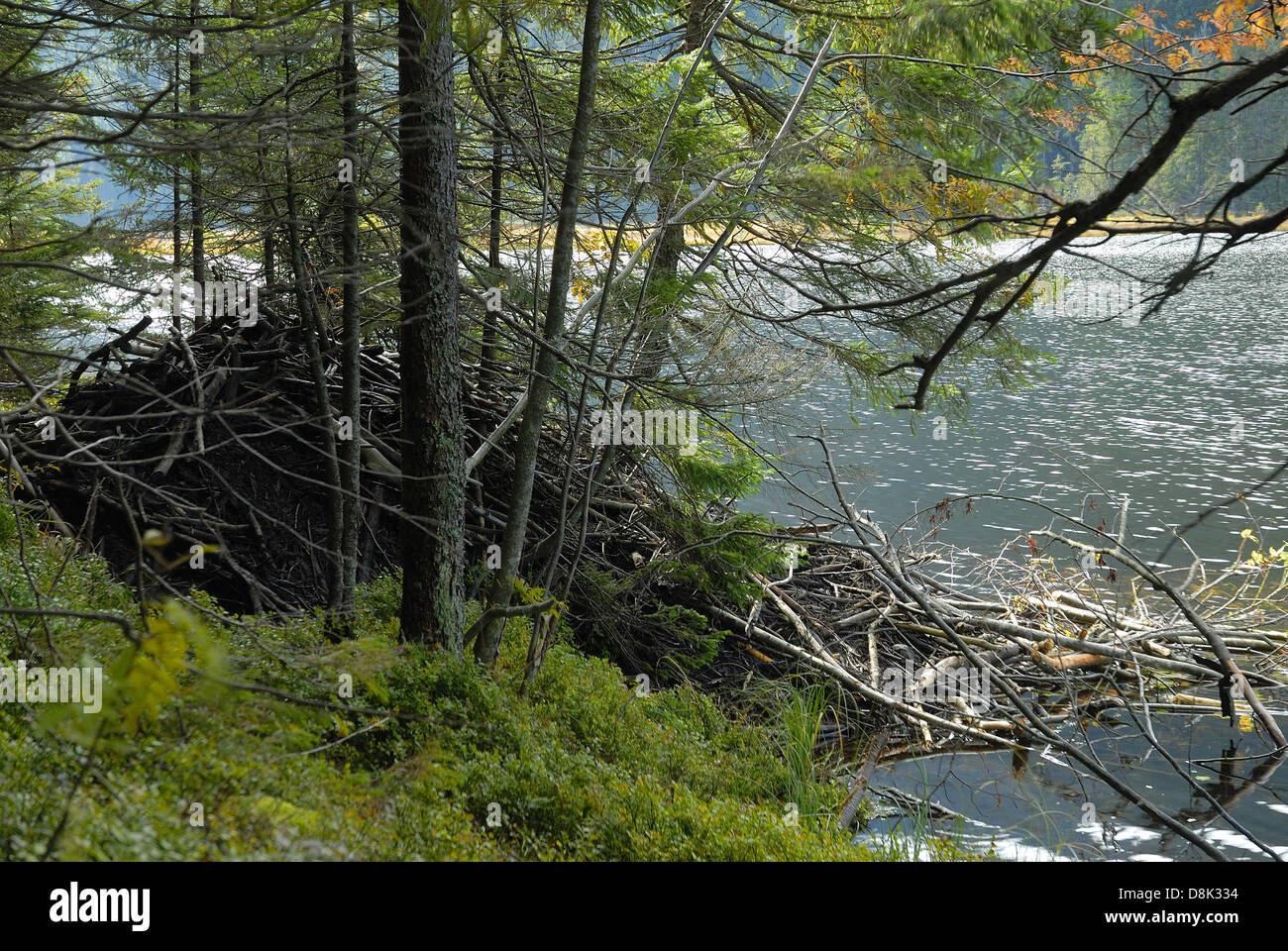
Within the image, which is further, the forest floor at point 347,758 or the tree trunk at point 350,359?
the tree trunk at point 350,359

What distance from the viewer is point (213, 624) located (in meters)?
6.02

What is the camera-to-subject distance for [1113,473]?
1850 centimetres

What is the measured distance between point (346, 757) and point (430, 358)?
251cm

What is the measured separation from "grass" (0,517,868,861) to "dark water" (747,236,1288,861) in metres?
1.66

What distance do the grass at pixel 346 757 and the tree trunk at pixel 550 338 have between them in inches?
22.0

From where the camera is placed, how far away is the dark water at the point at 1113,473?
7531 millimetres

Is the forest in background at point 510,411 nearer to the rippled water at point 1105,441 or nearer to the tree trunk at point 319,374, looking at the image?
the tree trunk at point 319,374

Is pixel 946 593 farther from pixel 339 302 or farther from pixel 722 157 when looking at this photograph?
pixel 339 302

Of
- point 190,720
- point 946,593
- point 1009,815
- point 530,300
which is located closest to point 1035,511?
point 946,593

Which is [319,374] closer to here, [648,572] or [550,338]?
[550,338]

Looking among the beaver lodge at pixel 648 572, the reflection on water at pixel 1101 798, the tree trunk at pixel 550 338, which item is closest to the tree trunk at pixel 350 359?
the beaver lodge at pixel 648 572

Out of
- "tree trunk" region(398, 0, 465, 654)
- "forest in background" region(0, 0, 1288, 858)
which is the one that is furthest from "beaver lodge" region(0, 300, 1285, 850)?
"tree trunk" region(398, 0, 465, 654)

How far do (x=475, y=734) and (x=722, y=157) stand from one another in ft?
18.6

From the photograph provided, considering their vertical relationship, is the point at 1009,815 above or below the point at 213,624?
below
